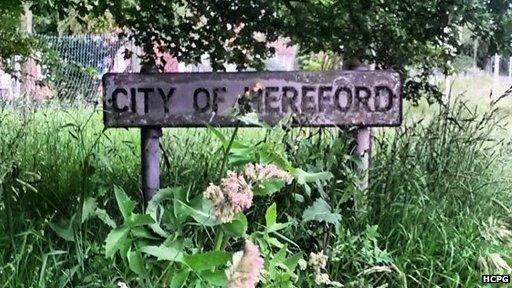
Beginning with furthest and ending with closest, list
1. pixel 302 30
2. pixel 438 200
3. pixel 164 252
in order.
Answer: pixel 302 30 → pixel 438 200 → pixel 164 252

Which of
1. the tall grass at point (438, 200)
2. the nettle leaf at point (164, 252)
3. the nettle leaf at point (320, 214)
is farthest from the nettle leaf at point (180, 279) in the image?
the tall grass at point (438, 200)

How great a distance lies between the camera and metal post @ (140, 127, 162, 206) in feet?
11.2

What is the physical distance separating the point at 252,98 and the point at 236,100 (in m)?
0.08

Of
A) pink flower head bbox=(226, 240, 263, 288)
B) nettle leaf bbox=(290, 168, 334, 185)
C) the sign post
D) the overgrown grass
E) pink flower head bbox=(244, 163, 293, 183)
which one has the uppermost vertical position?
the sign post

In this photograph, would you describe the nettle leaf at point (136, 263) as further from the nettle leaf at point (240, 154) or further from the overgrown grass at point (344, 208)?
the nettle leaf at point (240, 154)

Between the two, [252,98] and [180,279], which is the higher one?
[252,98]

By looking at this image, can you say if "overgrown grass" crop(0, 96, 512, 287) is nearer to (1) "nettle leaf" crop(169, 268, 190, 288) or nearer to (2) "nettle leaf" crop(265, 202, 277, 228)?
(2) "nettle leaf" crop(265, 202, 277, 228)

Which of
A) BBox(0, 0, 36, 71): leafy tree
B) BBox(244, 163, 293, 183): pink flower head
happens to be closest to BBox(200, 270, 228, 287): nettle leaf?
BBox(244, 163, 293, 183): pink flower head

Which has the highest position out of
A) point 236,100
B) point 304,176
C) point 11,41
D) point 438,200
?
point 11,41

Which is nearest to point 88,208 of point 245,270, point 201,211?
point 201,211

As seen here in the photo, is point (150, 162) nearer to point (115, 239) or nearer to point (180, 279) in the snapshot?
point (115, 239)

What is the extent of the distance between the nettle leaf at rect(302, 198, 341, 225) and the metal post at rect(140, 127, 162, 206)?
0.75 meters

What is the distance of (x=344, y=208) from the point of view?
3354 mm

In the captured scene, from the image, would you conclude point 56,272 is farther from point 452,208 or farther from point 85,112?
point 85,112
